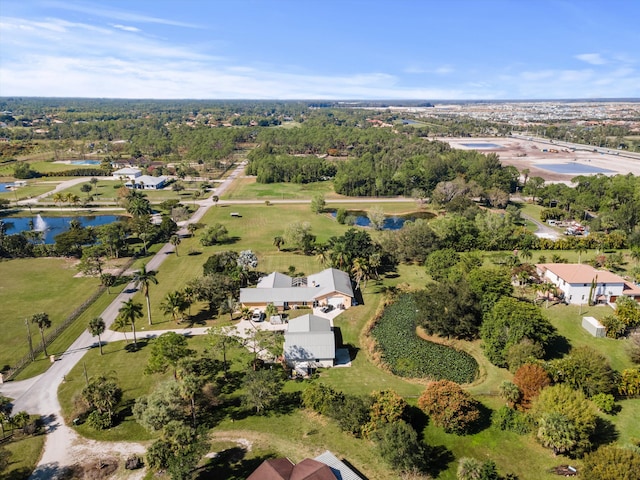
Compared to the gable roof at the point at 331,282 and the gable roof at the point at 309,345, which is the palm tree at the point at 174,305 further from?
the gable roof at the point at 331,282

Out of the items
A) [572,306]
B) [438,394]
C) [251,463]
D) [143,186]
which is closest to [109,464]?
[251,463]

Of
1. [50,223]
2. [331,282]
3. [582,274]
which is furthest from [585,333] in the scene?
[50,223]

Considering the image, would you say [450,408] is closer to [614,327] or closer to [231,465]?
[231,465]

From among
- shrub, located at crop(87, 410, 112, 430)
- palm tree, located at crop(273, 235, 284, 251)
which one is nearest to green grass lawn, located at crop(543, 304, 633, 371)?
palm tree, located at crop(273, 235, 284, 251)

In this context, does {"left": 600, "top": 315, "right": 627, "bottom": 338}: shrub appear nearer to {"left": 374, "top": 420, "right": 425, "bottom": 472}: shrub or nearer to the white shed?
the white shed

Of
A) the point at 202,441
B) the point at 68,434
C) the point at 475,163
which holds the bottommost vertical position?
the point at 68,434

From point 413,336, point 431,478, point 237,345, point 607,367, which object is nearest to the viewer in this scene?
point 431,478

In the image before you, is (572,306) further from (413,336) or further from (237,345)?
(237,345)
